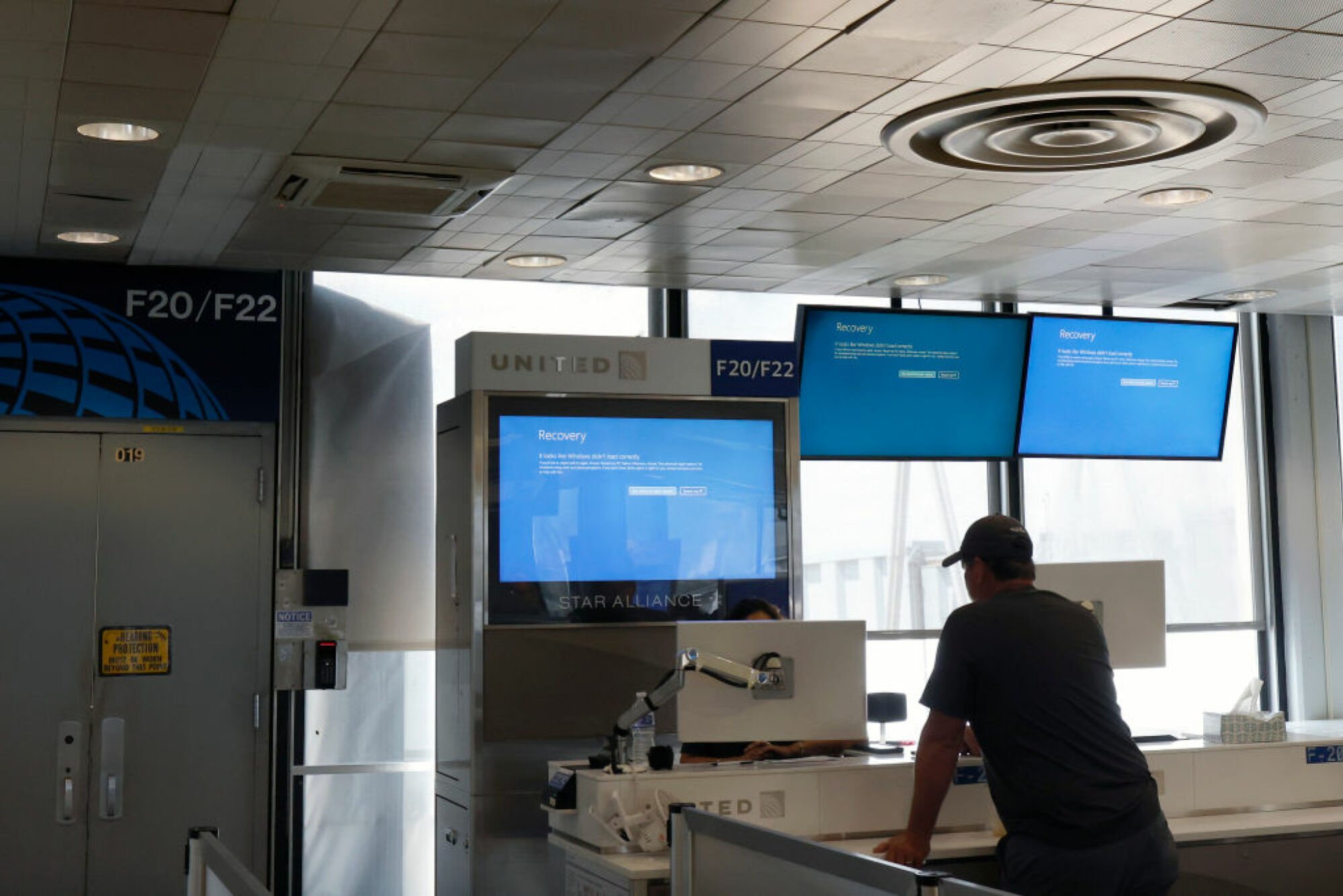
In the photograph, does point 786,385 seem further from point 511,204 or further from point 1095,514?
point 1095,514

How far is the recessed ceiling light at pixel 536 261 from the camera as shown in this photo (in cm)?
655

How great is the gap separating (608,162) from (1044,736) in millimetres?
2420

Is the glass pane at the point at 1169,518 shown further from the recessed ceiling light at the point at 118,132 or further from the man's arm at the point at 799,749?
the recessed ceiling light at the point at 118,132

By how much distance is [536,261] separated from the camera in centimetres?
662

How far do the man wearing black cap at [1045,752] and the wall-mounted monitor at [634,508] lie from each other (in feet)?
7.85

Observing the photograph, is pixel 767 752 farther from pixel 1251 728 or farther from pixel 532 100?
pixel 532 100

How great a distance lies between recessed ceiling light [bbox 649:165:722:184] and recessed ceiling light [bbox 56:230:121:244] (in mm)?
2264

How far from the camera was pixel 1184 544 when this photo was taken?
8.43 metres

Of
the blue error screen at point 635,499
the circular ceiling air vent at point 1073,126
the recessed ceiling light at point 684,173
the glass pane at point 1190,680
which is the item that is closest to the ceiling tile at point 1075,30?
the circular ceiling air vent at point 1073,126

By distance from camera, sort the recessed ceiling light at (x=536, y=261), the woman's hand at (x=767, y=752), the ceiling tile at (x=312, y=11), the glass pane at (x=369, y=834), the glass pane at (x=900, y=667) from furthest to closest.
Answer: the glass pane at (x=900, y=667), the glass pane at (x=369, y=834), the recessed ceiling light at (x=536, y=261), the woman's hand at (x=767, y=752), the ceiling tile at (x=312, y=11)

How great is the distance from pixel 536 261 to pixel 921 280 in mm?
1922

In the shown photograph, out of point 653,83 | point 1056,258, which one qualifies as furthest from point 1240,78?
point 1056,258

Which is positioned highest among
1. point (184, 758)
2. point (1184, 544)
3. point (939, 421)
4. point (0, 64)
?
point (0, 64)

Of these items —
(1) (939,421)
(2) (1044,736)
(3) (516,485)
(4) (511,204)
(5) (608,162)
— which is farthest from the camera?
(1) (939,421)
